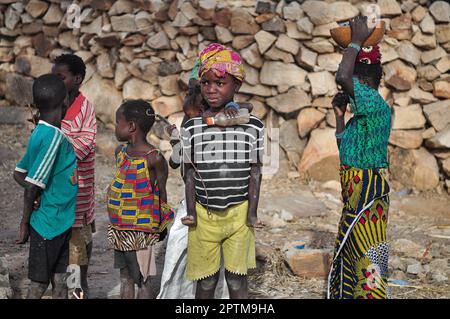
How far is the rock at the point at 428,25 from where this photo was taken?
741cm

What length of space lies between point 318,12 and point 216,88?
4436mm

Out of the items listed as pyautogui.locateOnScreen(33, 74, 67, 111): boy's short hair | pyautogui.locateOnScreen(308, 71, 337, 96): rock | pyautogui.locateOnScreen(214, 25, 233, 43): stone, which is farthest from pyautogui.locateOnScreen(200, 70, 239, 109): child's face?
pyautogui.locateOnScreen(214, 25, 233, 43): stone

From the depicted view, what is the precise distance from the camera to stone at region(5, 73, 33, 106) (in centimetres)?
914

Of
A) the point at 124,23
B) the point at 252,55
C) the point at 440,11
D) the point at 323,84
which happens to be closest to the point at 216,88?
the point at 323,84

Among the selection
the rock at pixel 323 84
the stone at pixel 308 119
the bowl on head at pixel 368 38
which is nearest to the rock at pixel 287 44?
the rock at pixel 323 84

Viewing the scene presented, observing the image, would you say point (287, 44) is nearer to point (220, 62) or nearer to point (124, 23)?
point (124, 23)

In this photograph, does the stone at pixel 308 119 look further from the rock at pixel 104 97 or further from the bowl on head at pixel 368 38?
the bowl on head at pixel 368 38

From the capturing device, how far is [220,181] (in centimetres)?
342

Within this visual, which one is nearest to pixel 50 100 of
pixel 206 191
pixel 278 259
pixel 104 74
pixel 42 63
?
pixel 206 191

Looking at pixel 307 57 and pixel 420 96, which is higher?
pixel 307 57

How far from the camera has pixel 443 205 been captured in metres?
7.12

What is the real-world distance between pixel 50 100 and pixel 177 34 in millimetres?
4876
